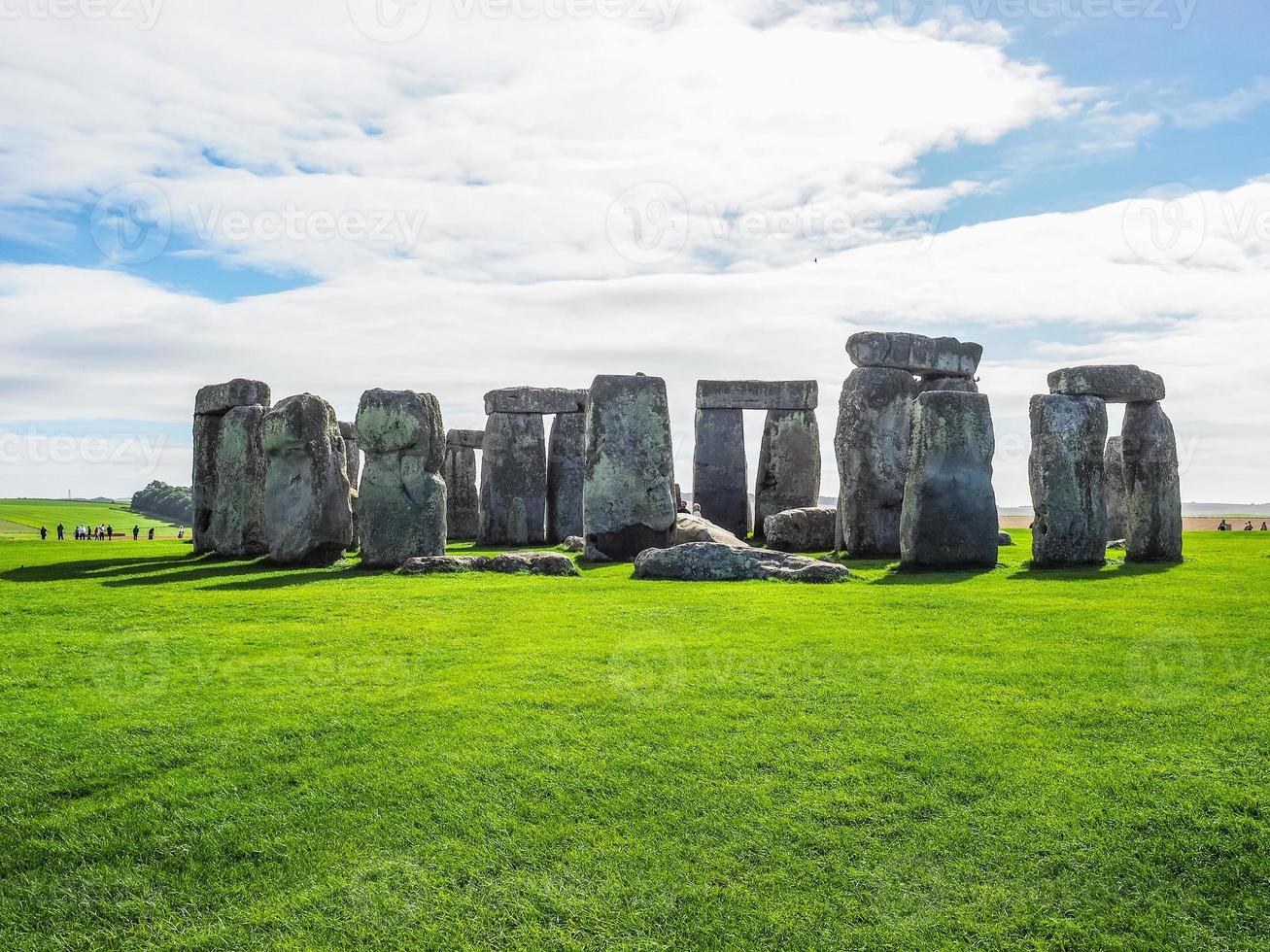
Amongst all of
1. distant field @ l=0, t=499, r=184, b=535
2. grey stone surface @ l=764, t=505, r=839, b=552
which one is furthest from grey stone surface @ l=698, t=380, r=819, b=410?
distant field @ l=0, t=499, r=184, b=535

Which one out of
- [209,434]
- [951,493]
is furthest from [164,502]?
→ [951,493]

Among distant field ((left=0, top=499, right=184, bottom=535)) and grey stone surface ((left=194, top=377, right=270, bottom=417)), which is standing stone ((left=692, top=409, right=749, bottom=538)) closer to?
grey stone surface ((left=194, top=377, right=270, bottom=417))

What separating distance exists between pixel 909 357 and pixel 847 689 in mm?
10964

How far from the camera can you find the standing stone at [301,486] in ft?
44.9

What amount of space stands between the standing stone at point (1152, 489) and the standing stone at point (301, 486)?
1094 centimetres

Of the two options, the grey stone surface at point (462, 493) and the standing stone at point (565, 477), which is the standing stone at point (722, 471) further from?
the grey stone surface at point (462, 493)

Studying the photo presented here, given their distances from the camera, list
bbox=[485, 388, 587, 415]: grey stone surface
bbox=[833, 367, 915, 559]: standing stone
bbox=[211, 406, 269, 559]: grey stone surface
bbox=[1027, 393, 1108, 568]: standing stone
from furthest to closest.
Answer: bbox=[485, 388, 587, 415]: grey stone surface
bbox=[211, 406, 269, 559]: grey stone surface
bbox=[833, 367, 915, 559]: standing stone
bbox=[1027, 393, 1108, 568]: standing stone

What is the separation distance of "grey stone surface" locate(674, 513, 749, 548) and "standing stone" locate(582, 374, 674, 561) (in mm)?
664

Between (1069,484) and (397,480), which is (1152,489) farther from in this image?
(397,480)

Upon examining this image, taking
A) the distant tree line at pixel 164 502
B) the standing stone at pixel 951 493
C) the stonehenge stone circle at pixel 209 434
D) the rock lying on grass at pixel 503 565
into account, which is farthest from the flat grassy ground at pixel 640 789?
the distant tree line at pixel 164 502

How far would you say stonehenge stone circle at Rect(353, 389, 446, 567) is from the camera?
1338 cm

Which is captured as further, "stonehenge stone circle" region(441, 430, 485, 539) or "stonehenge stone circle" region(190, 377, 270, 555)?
"stonehenge stone circle" region(441, 430, 485, 539)

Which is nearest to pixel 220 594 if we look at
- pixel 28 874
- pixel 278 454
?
pixel 278 454

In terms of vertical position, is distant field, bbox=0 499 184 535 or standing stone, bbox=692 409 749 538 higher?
standing stone, bbox=692 409 749 538
